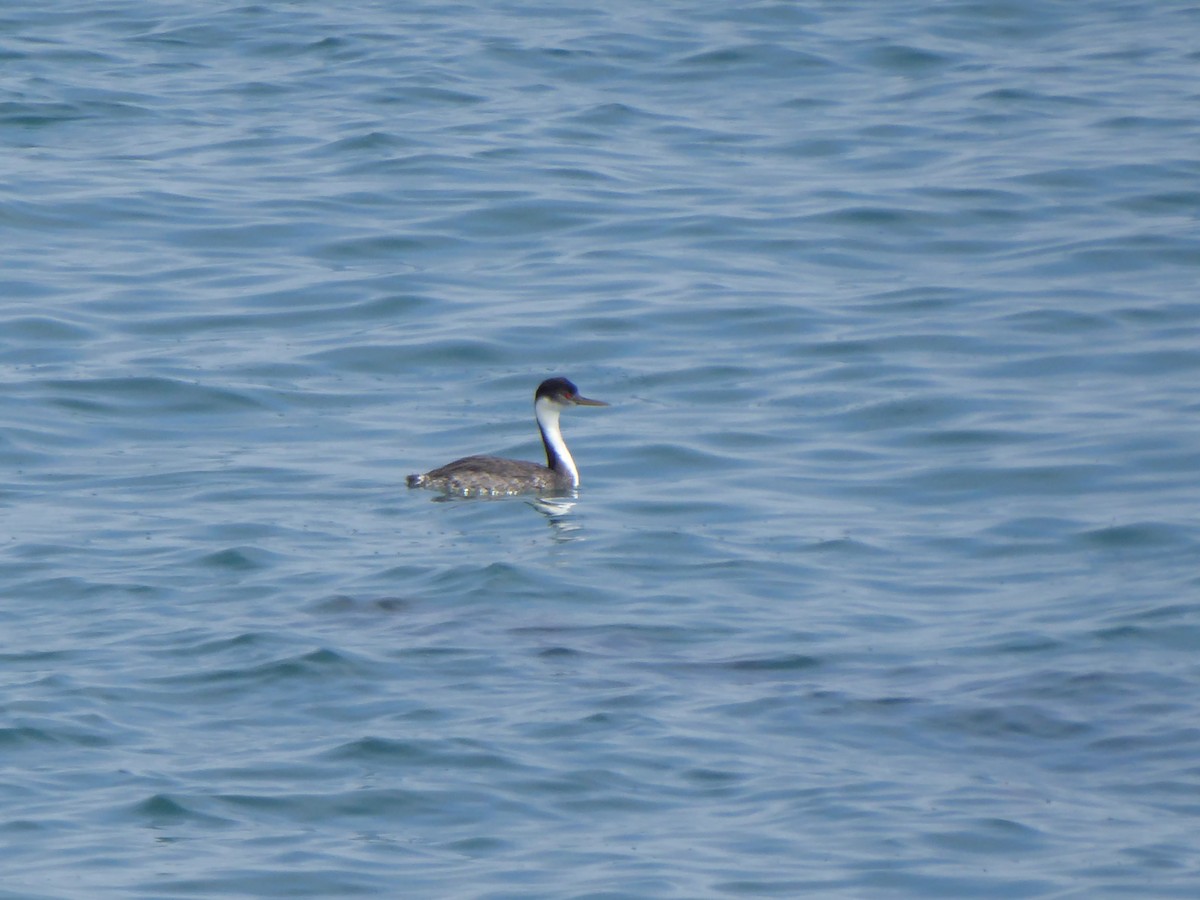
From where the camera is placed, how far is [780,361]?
15.1m

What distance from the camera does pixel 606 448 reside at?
1394 cm

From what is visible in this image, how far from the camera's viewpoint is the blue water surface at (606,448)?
7.85 metres

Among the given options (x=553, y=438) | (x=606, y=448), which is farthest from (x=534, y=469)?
(x=606, y=448)

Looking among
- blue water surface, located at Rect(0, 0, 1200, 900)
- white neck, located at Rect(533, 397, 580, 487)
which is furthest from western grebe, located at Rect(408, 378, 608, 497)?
blue water surface, located at Rect(0, 0, 1200, 900)

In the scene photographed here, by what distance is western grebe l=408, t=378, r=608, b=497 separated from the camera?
40.8ft

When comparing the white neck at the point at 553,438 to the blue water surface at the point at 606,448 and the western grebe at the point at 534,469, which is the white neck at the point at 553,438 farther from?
the blue water surface at the point at 606,448

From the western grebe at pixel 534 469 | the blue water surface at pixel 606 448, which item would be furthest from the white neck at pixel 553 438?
the blue water surface at pixel 606 448

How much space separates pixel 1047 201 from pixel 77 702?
11.8 metres

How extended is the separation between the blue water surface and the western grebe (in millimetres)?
182

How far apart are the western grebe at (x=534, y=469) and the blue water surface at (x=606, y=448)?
18cm

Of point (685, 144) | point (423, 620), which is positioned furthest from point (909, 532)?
point (685, 144)

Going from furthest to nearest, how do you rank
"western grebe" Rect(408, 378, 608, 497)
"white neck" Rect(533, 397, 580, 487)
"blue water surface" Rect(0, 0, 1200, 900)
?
"white neck" Rect(533, 397, 580, 487)
"western grebe" Rect(408, 378, 608, 497)
"blue water surface" Rect(0, 0, 1200, 900)

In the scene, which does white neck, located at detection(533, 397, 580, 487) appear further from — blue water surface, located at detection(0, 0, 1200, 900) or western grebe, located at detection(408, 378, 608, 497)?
blue water surface, located at detection(0, 0, 1200, 900)

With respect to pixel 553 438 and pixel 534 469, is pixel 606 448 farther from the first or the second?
pixel 534 469
